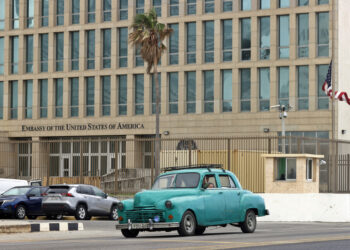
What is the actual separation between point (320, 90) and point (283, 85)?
2.72m

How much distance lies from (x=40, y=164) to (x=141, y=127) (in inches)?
1154

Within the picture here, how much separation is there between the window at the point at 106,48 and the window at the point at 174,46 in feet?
17.6

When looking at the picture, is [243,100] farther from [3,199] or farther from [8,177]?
[3,199]

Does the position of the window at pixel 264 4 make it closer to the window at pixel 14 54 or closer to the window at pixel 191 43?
the window at pixel 191 43

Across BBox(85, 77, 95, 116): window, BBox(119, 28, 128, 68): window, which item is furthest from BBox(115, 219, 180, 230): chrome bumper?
BBox(85, 77, 95, 116): window

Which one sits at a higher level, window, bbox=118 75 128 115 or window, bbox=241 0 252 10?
window, bbox=241 0 252 10

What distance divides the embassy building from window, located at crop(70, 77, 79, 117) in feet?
0.26

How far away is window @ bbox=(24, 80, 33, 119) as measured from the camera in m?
71.3

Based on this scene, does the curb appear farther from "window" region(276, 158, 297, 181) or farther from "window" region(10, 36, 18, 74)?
"window" region(10, 36, 18, 74)

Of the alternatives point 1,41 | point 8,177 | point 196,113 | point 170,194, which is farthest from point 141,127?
point 170,194

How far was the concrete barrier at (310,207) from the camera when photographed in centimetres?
3169

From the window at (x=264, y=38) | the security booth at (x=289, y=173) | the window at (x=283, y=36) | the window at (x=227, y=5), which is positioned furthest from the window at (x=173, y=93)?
the security booth at (x=289, y=173)

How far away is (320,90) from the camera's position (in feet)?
200

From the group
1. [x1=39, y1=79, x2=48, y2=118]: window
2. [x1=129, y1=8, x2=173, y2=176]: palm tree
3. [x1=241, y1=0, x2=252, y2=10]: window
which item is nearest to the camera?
[x1=129, y1=8, x2=173, y2=176]: palm tree
